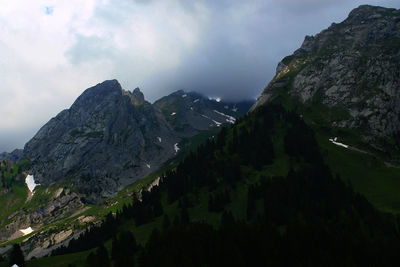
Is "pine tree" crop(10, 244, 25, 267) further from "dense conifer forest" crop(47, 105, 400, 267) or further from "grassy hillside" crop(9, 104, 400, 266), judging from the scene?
"dense conifer forest" crop(47, 105, 400, 267)

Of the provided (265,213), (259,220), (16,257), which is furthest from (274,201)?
(16,257)

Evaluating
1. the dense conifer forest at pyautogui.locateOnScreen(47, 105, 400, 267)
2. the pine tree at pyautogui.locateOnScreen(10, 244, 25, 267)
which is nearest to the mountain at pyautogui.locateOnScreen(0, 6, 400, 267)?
the dense conifer forest at pyautogui.locateOnScreen(47, 105, 400, 267)

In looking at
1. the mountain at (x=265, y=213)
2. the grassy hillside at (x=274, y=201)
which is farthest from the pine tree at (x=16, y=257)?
the grassy hillside at (x=274, y=201)

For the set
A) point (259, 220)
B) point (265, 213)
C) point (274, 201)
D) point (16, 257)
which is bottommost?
point (259, 220)

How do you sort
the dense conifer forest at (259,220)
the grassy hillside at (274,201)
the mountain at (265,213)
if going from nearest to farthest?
Answer: the dense conifer forest at (259,220) → the mountain at (265,213) → the grassy hillside at (274,201)

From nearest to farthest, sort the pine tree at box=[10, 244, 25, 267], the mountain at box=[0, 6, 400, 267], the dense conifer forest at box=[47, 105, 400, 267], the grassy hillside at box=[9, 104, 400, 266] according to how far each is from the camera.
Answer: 1. the dense conifer forest at box=[47, 105, 400, 267]
2. the mountain at box=[0, 6, 400, 267]
3. the grassy hillside at box=[9, 104, 400, 266]
4. the pine tree at box=[10, 244, 25, 267]

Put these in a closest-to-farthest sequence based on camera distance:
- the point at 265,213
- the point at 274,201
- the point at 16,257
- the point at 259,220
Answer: the point at 16,257 → the point at 259,220 → the point at 265,213 → the point at 274,201

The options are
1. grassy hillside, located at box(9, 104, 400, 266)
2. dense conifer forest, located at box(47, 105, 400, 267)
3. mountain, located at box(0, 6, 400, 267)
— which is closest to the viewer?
dense conifer forest, located at box(47, 105, 400, 267)

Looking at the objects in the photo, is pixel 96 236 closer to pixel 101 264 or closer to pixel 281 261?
pixel 101 264

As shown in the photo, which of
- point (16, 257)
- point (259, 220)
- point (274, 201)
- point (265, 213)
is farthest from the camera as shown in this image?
point (274, 201)

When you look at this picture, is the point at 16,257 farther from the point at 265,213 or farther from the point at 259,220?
the point at 265,213

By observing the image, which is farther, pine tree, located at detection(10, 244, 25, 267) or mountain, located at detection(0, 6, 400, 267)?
pine tree, located at detection(10, 244, 25, 267)

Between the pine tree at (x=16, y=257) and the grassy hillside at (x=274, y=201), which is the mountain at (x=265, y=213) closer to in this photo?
the grassy hillside at (x=274, y=201)

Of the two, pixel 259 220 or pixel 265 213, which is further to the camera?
pixel 265 213
